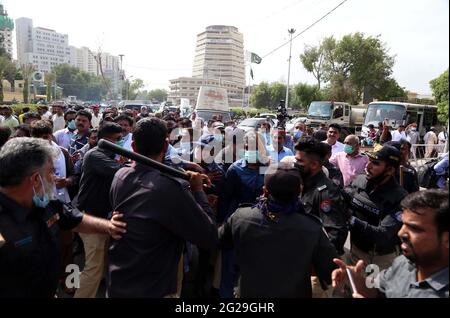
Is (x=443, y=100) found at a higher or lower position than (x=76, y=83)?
lower

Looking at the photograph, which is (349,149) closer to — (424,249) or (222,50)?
(424,249)

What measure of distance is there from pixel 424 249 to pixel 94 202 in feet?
9.25

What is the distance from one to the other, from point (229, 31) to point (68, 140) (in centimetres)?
4141

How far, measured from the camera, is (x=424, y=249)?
4.56 feet

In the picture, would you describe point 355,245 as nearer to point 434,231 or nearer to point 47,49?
point 434,231

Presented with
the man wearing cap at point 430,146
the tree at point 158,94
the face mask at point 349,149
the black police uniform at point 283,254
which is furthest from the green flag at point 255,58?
the tree at point 158,94

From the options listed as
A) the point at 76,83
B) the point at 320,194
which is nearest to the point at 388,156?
the point at 320,194

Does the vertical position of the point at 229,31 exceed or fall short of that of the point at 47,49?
it falls short

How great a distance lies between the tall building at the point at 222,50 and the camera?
148ft

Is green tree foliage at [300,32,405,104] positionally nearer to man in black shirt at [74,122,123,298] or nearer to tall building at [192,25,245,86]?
tall building at [192,25,245,86]

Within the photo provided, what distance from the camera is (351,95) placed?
42.1m

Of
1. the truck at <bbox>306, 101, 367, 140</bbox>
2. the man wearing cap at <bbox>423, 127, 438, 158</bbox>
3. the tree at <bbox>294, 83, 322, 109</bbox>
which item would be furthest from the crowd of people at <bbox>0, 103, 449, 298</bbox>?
the tree at <bbox>294, 83, 322, 109</bbox>

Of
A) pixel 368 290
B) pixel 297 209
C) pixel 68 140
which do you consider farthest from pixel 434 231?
pixel 68 140

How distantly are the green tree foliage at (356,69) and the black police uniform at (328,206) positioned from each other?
41.9 meters
